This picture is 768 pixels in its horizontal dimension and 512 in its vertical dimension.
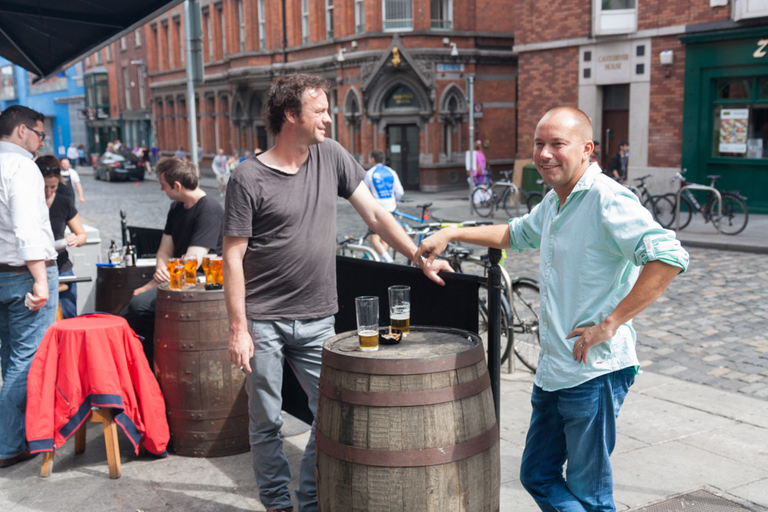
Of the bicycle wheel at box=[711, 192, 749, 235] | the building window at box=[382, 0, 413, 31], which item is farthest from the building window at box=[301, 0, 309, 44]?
the bicycle wheel at box=[711, 192, 749, 235]

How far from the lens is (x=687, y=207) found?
15477 mm

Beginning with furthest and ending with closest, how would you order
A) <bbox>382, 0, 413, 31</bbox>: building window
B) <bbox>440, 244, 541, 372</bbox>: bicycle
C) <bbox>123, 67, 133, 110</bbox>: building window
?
<bbox>123, 67, 133, 110</bbox>: building window → <bbox>382, 0, 413, 31</bbox>: building window → <bbox>440, 244, 541, 372</bbox>: bicycle

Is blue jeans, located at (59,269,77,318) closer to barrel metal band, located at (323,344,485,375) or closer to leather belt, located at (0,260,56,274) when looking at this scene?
leather belt, located at (0,260,56,274)

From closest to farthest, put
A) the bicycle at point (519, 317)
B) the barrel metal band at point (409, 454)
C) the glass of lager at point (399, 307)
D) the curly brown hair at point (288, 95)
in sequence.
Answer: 1. the barrel metal band at point (409, 454)
2. the glass of lager at point (399, 307)
3. the curly brown hair at point (288, 95)
4. the bicycle at point (519, 317)

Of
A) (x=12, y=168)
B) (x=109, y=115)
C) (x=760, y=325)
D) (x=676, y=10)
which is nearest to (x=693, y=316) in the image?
(x=760, y=325)

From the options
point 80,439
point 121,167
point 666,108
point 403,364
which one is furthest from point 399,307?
point 121,167

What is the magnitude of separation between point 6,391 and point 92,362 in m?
0.62

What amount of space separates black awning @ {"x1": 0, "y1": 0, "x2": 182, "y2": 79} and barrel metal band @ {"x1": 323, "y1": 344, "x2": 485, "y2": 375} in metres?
3.55

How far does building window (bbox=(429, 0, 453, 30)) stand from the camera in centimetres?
2797

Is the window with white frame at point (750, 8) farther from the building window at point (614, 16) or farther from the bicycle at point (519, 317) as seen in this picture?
the bicycle at point (519, 317)

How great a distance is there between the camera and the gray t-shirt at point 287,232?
333 centimetres

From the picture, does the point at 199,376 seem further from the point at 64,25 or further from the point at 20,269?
the point at 64,25

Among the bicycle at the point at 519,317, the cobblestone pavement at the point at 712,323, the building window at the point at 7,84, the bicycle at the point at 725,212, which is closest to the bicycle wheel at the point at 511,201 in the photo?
the bicycle at the point at 725,212

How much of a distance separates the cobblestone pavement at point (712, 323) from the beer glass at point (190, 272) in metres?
3.69
